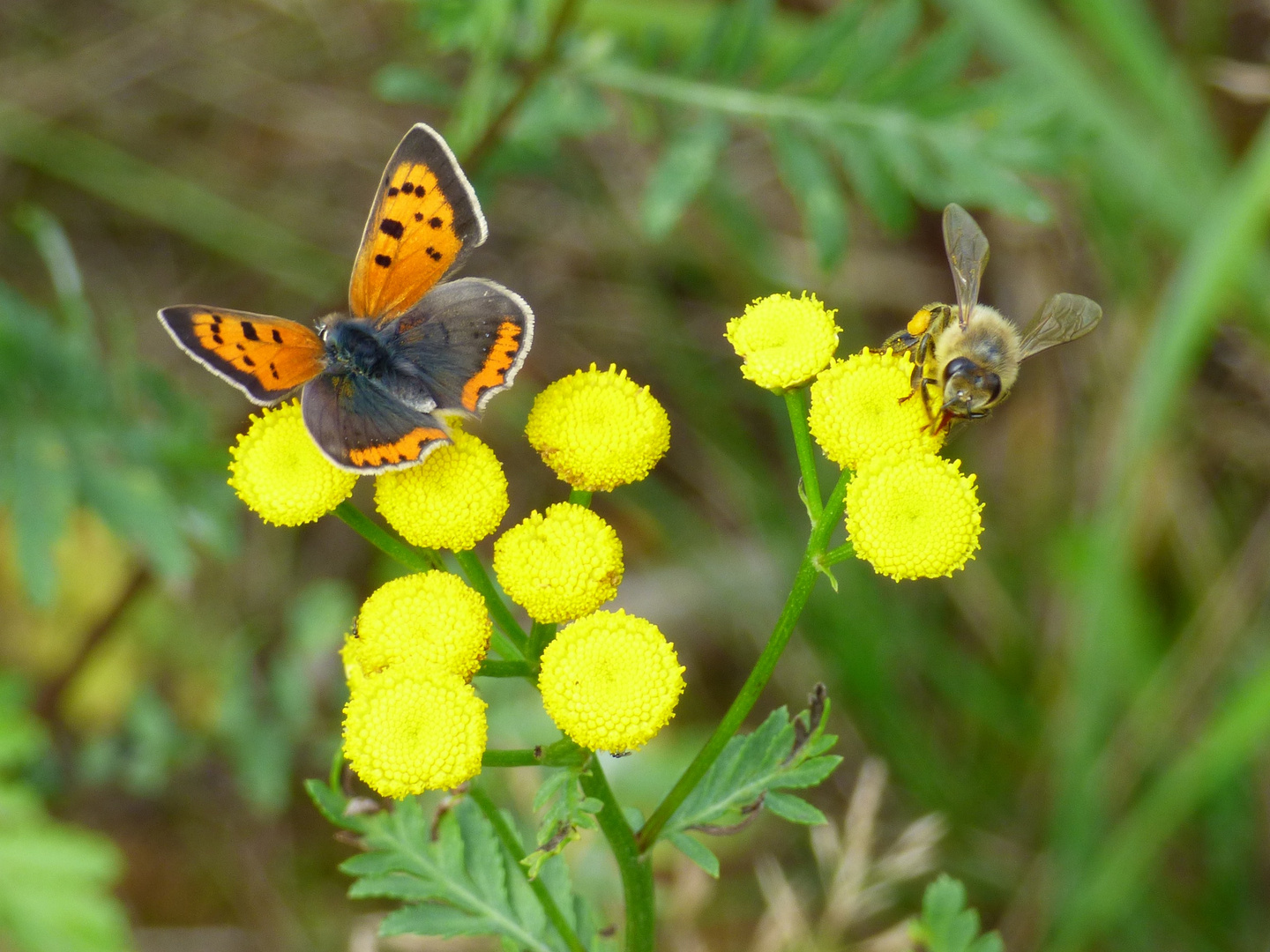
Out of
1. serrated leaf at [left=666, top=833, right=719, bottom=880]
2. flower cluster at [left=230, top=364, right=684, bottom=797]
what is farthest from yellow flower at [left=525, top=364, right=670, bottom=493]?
serrated leaf at [left=666, top=833, right=719, bottom=880]

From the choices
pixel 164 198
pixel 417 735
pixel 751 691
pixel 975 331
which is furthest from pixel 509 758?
pixel 164 198

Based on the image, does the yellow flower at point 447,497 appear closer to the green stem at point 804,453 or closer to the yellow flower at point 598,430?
the yellow flower at point 598,430

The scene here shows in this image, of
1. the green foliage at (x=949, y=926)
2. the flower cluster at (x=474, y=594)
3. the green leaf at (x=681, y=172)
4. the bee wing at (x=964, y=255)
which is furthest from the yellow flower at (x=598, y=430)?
the green leaf at (x=681, y=172)

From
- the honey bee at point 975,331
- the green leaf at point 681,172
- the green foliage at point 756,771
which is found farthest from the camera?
the green leaf at point 681,172

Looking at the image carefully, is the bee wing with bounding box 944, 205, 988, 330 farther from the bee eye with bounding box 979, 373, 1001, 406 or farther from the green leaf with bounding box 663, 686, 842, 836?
the green leaf with bounding box 663, 686, 842, 836

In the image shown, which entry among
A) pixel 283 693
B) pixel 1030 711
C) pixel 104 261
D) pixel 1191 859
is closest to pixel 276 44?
pixel 104 261

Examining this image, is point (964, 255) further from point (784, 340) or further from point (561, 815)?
point (561, 815)

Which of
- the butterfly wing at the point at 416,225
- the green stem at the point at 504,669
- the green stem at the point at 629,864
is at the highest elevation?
the butterfly wing at the point at 416,225
